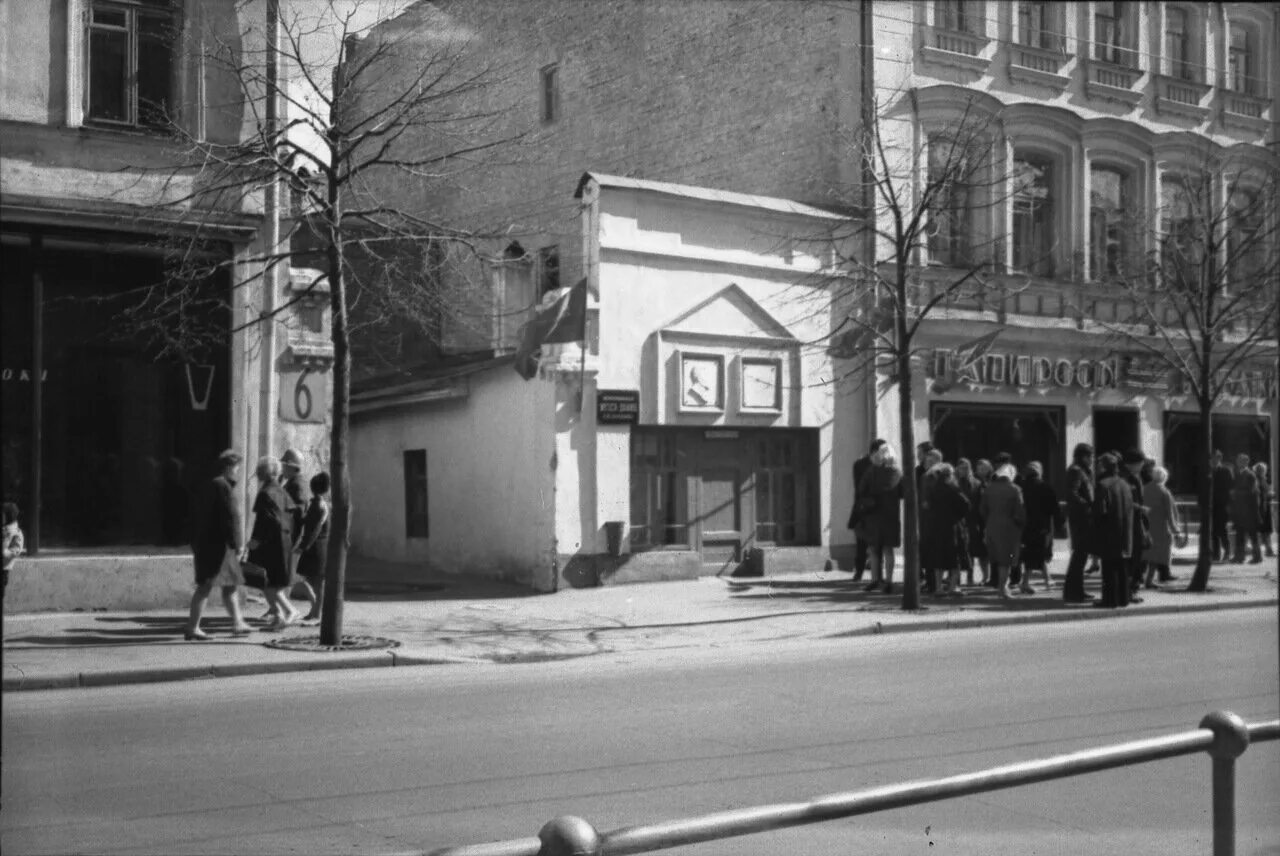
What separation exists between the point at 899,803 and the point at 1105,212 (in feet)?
84.9

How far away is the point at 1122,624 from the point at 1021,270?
1084cm

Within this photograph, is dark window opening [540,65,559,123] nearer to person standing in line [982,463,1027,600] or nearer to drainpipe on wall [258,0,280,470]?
drainpipe on wall [258,0,280,470]

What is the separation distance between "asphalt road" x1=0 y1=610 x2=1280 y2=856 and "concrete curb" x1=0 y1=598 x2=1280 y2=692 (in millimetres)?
215

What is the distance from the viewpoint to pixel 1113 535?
1770cm

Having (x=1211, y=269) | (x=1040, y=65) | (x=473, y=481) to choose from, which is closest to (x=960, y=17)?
(x=1040, y=65)

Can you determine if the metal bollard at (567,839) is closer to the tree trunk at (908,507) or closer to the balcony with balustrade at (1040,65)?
the tree trunk at (908,507)

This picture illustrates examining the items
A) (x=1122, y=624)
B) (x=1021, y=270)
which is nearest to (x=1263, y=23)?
(x=1122, y=624)

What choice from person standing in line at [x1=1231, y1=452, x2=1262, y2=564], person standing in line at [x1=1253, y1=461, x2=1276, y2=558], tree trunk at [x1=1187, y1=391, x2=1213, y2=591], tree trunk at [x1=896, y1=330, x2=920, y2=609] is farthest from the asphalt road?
person standing in line at [x1=1253, y1=461, x2=1276, y2=558]

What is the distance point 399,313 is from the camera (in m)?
14.8

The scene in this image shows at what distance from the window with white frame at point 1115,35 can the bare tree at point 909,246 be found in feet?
8.78

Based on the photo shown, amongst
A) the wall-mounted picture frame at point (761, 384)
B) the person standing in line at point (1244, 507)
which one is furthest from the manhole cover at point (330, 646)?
the person standing in line at point (1244, 507)

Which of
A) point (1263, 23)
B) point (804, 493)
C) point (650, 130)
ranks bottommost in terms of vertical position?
point (804, 493)

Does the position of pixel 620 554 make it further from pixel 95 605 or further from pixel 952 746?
pixel 952 746

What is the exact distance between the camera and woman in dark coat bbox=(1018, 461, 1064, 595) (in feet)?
64.7
